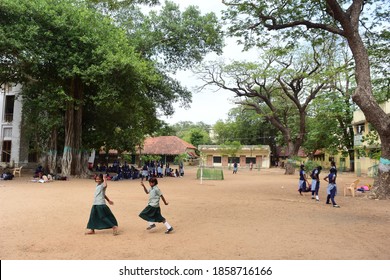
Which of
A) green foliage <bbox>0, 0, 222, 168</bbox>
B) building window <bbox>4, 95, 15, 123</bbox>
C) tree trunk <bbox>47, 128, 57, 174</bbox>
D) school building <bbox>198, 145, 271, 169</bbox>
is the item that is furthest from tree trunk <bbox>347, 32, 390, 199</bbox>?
school building <bbox>198, 145, 271, 169</bbox>

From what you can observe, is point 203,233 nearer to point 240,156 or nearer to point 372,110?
point 372,110

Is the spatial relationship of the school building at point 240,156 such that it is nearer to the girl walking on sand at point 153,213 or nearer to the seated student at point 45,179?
the seated student at point 45,179

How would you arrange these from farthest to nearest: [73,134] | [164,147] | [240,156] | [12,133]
Answer: [240,156]
[164,147]
[12,133]
[73,134]

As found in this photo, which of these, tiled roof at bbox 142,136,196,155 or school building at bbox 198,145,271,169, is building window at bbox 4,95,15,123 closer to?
tiled roof at bbox 142,136,196,155

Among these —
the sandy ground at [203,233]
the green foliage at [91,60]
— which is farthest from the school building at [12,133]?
the sandy ground at [203,233]

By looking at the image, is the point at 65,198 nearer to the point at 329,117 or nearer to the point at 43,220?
the point at 43,220

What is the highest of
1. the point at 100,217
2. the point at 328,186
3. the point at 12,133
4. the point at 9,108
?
the point at 9,108

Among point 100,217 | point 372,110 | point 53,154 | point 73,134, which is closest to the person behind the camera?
point 100,217

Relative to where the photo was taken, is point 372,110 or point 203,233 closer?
point 203,233

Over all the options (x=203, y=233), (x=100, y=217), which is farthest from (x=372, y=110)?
(x=100, y=217)

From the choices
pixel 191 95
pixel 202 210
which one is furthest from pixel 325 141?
pixel 202 210

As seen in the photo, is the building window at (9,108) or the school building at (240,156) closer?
the building window at (9,108)

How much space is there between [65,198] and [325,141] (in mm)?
32703

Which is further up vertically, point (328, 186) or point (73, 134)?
point (73, 134)
